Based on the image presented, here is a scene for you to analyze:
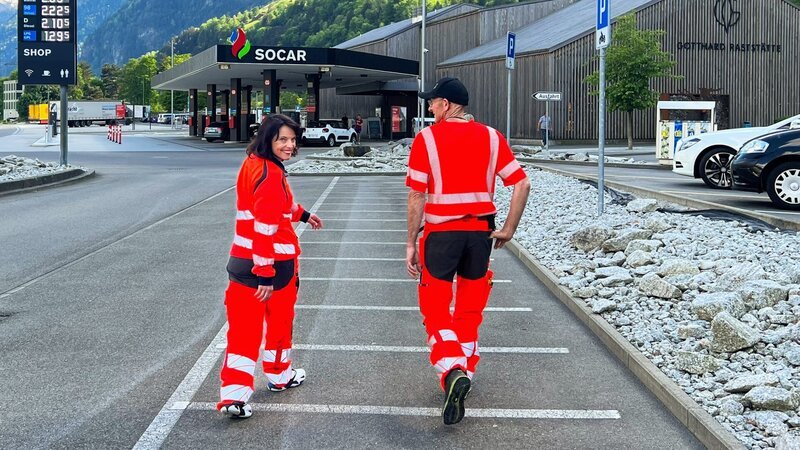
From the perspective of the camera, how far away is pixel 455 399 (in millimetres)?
4676

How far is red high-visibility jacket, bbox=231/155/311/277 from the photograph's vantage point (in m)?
4.80

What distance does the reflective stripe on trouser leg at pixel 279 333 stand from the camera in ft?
16.8

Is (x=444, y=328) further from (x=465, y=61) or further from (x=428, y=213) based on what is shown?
(x=465, y=61)

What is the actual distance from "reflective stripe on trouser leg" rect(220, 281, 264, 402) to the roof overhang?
4106cm

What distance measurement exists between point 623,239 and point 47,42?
21543 millimetres

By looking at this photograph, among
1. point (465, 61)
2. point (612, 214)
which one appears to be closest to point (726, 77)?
point (465, 61)

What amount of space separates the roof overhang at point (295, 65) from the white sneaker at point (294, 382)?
4070cm

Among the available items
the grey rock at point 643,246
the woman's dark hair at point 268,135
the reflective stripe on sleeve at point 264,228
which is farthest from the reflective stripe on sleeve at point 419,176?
the grey rock at point 643,246

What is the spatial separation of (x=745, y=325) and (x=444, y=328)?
2223 millimetres

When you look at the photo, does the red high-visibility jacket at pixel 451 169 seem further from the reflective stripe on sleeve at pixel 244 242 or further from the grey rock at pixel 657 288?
the grey rock at pixel 657 288

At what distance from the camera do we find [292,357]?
619 centimetres

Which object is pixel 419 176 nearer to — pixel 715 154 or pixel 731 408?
pixel 731 408

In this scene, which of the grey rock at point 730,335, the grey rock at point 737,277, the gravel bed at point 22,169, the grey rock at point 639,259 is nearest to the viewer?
the grey rock at point 730,335

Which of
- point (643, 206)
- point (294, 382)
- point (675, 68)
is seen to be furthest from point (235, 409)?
point (675, 68)
